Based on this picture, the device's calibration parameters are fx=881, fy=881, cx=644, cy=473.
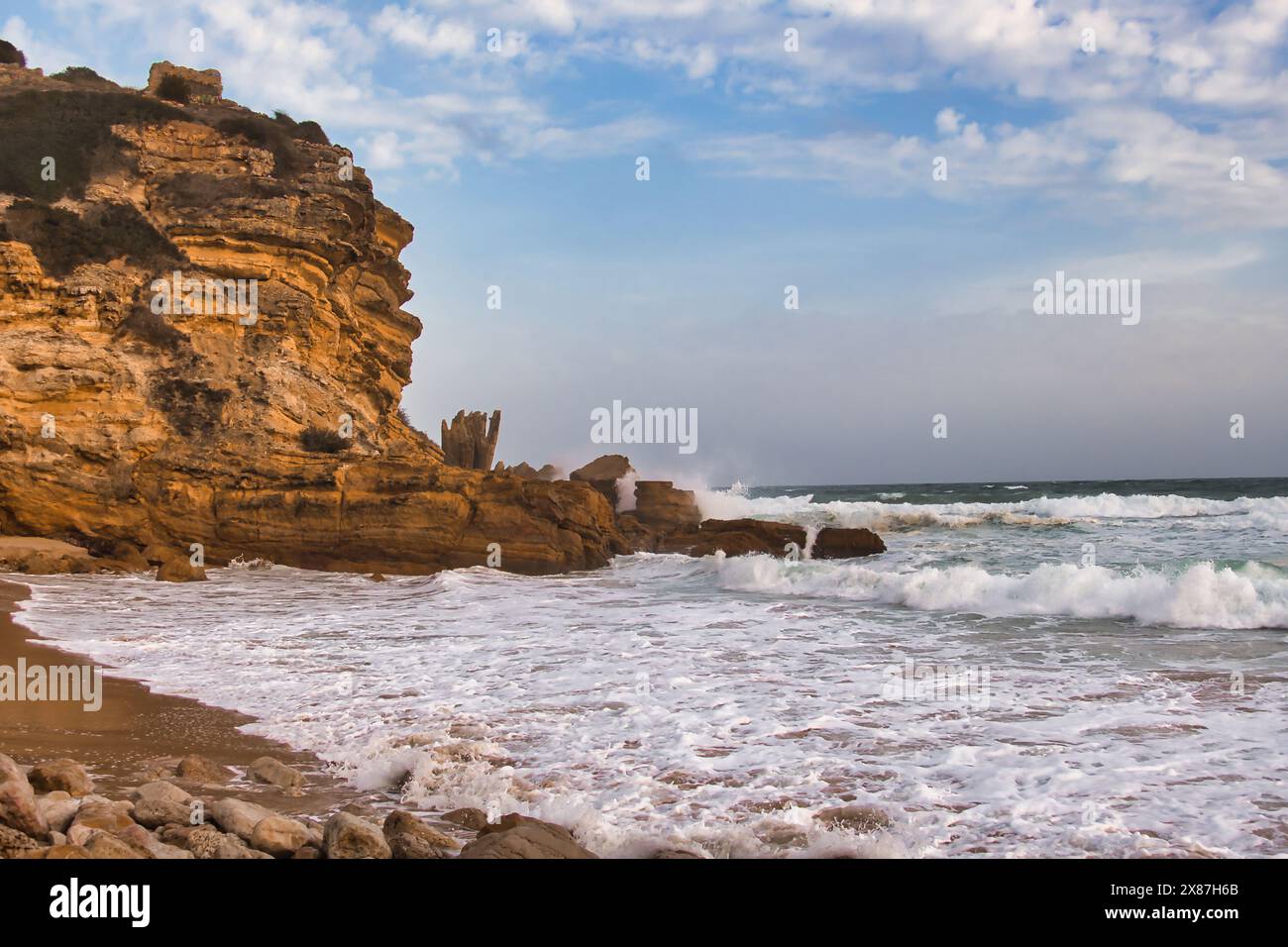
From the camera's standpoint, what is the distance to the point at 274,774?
18.1 feet

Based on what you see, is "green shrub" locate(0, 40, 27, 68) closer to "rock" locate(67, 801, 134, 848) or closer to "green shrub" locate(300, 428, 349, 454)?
"green shrub" locate(300, 428, 349, 454)

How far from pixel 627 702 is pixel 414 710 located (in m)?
1.79

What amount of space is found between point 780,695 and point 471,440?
27470 millimetres

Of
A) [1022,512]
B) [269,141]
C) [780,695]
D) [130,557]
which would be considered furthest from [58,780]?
[1022,512]

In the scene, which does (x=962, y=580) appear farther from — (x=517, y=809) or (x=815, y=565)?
(x=517, y=809)

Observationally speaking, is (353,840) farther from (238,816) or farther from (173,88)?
(173,88)

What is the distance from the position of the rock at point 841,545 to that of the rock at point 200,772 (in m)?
19.7

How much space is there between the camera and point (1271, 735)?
6.24 m

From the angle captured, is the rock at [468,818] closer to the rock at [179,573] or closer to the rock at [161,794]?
the rock at [161,794]

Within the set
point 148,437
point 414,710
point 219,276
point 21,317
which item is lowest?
point 414,710

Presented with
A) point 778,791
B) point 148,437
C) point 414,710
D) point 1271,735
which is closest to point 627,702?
point 414,710

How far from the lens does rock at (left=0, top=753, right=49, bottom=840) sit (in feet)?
12.8
